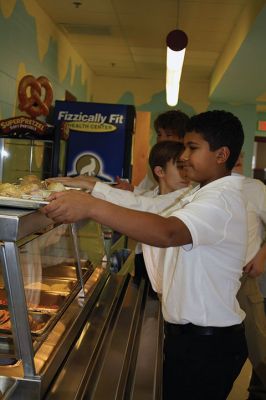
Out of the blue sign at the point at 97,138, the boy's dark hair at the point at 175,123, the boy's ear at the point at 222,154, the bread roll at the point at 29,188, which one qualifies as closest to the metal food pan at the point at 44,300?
the bread roll at the point at 29,188

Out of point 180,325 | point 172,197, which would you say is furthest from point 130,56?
point 180,325

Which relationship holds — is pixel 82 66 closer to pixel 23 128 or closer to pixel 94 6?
pixel 94 6

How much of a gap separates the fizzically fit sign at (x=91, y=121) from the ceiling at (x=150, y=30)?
117cm

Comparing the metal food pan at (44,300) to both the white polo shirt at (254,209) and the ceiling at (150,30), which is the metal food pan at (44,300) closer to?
the white polo shirt at (254,209)

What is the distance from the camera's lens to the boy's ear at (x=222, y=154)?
6.01 feet

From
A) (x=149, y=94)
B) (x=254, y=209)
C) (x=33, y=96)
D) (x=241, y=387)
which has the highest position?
(x=149, y=94)

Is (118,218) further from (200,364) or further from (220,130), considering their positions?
(200,364)

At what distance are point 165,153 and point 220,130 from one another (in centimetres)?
132

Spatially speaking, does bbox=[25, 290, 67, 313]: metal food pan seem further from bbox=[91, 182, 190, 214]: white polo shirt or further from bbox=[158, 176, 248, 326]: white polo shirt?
bbox=[91, 182, 190, 214]: white polo shirt

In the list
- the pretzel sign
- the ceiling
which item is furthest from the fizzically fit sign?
the ceiling

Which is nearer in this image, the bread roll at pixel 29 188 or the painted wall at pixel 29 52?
the bread roll at pixel 29 188

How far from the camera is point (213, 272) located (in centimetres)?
182

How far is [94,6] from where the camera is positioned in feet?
18.9

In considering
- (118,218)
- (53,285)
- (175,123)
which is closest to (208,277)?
(118,218)
